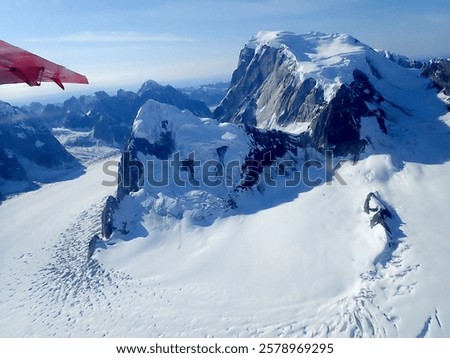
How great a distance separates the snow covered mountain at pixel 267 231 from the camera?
48188 mm

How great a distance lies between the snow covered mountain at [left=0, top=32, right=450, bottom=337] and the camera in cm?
4819

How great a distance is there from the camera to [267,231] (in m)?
64.6

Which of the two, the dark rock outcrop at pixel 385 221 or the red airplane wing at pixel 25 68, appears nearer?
the red airplane wing at pixel 25 68

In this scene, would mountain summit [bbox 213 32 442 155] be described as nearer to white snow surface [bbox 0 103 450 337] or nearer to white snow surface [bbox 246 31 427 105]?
white snow surface [bbox 246 31 427 105]

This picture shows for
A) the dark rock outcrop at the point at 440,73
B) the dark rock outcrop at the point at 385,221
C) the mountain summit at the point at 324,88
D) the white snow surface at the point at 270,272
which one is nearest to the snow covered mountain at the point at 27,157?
the white snow surface at the point at 270,272

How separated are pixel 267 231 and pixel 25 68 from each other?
180 ft

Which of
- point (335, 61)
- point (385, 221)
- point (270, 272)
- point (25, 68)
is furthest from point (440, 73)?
point (25, 68)

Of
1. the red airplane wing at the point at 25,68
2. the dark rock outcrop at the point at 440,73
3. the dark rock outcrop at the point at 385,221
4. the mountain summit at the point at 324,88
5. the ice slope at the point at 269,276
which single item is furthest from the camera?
the dark rock outcrop at the point at 440,73

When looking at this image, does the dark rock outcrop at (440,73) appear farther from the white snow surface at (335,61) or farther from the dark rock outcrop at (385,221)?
the dark rock outcrop at (385,221)

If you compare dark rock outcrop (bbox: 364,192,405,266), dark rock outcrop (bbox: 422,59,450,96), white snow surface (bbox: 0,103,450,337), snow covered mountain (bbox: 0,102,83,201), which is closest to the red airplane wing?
white snow surface (bbox: 0,103,450,337)

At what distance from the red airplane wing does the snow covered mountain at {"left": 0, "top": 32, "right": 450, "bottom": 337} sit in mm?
39018

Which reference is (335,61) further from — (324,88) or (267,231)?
(267,231)

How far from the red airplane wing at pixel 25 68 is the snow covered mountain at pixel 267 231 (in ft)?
128
